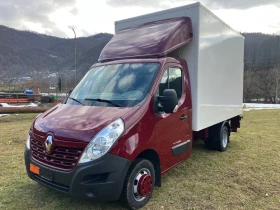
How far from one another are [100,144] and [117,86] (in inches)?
49.5

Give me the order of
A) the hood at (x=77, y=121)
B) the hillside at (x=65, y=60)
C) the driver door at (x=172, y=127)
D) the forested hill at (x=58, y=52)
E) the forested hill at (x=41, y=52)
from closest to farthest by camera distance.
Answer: the hood at (x=77, y=121) → the driver door at (x=172, y=127) → the hillside at (x=65, y=60) → the forested hill at (x=58, y=52) → the forested hill at (x=41, y=52)

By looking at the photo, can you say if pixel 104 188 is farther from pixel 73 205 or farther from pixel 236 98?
pixel 236 98

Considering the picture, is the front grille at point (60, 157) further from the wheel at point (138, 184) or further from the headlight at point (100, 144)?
the wheel at point (138, 184)

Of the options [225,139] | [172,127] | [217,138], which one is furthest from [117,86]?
[225,139]

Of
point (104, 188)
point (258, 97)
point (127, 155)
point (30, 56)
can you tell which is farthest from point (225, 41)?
point (30, 56)

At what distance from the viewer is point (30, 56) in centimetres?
7462

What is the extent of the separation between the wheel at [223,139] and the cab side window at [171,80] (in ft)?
8.87

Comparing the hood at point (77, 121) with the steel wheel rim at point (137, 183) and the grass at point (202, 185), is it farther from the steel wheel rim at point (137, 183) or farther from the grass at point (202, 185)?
the grass at point (202, 185)

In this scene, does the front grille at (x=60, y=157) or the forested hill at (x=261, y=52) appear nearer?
the front grille at (x=60, y=157)

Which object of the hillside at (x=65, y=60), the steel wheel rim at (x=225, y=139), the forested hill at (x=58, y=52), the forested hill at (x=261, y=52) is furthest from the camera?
the forested hill at (x=58, y=52)

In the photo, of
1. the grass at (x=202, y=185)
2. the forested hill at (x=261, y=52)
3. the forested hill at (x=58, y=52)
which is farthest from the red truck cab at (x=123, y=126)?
the forested hill at (x=261, y=52)

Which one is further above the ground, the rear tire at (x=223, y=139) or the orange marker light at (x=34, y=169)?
the orange marker light at (x=34, y=169)

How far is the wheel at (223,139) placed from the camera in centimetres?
681

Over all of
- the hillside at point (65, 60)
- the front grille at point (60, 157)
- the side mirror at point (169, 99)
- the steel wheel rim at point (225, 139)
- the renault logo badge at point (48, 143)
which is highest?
the hillside at point (65, 60)
